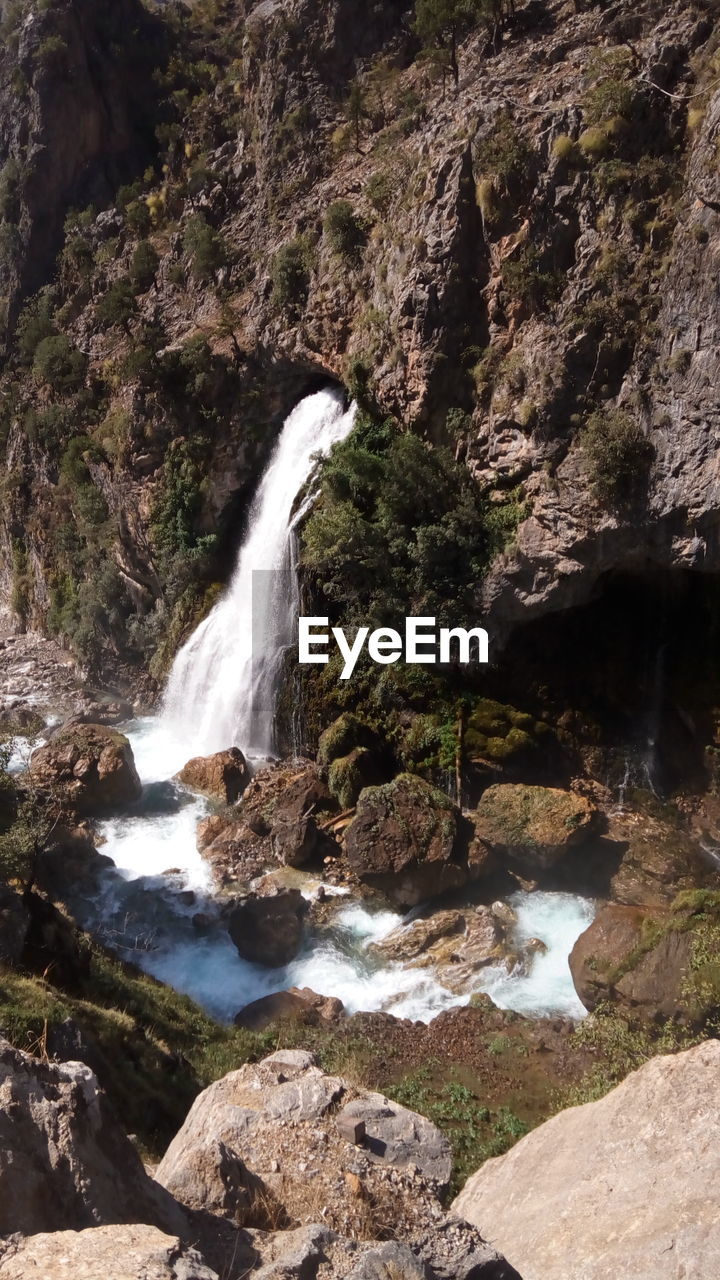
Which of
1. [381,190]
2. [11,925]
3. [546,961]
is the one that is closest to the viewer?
[11,925]

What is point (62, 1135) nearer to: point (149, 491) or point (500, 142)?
point (500, 142)

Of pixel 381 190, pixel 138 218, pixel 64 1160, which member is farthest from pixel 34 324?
pixel 64 1160

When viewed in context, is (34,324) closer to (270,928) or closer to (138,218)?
(138,218)

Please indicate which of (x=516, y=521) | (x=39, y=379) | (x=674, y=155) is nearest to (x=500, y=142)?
(x=674, y=155)

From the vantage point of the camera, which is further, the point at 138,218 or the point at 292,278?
the point at 138,218

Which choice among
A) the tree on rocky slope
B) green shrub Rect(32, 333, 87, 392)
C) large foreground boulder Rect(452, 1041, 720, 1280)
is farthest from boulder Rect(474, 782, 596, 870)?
green shrub Rect(32, 333, 87, 392)

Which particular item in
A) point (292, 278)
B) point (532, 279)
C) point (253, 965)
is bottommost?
point (253, 965)

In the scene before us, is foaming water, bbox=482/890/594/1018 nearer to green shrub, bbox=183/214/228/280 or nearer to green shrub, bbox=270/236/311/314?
green shrub, bbox=270/236/311/314

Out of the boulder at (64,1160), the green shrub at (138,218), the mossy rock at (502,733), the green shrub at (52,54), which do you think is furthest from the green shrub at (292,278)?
the boulder at (64,1160)
